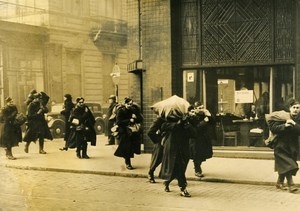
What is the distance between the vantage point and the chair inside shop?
1459 centimetres

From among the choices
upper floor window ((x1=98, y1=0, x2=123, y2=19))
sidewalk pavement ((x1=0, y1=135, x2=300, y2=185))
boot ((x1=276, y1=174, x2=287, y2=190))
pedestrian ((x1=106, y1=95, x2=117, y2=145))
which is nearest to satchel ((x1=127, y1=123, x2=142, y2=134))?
sidewalk pavement ((x1=0, y1=135, x2=300, y2=185))

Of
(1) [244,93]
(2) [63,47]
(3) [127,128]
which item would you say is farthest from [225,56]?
(2) [63,47]

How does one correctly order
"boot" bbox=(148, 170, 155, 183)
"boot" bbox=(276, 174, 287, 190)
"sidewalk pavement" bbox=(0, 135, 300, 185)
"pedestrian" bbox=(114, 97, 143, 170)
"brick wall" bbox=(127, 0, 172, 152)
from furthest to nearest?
"brick wall" bbox=(127, 0, 172, 152) → "pedestrian" bbox=(114, 97, 143, 170) → "sidewalk pavement" bbox=(0, 135, 300, 185) → "boot" bbox=(148, 170, 155, 183) → "boot" bbox=(276, 174, 287, 190)

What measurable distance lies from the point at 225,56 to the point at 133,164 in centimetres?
428

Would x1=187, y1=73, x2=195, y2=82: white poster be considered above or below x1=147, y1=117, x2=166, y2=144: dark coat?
above

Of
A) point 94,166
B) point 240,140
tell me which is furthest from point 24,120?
point 240,140

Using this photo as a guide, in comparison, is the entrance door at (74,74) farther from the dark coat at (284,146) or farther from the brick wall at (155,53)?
the dark coat at (284,146)

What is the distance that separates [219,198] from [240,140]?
230 inches

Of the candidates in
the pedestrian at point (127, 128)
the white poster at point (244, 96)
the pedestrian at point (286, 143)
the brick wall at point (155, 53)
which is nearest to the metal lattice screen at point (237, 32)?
the brick wall at point (155, 53)

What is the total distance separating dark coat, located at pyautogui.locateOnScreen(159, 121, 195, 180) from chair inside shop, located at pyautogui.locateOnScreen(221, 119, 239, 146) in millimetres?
5348

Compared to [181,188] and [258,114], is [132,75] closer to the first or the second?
[258,114]

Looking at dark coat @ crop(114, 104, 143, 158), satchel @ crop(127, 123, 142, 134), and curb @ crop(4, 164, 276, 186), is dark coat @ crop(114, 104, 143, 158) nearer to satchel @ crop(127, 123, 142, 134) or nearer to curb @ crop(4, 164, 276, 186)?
satchel @ crop(127, 123, 142, 134)

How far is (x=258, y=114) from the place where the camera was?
14203mm

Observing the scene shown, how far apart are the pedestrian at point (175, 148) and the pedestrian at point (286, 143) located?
1.72 m
